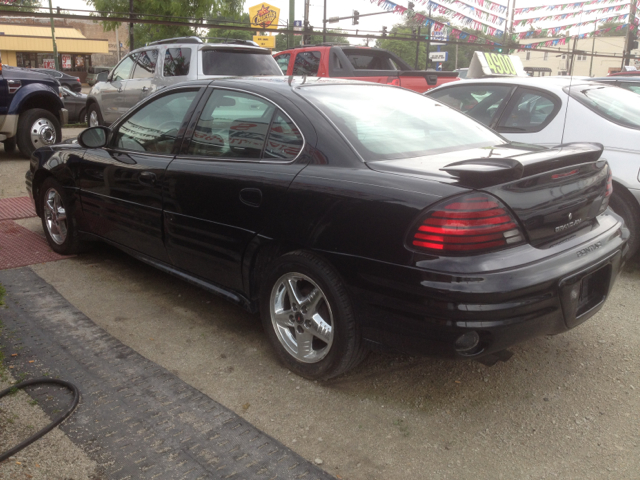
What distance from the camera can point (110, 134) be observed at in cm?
443

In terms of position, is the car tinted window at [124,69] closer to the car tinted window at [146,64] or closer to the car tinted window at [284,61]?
the car tinted window at [146,64]

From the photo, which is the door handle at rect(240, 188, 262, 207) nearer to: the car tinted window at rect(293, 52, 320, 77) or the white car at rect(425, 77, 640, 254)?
the white car at rect(425, 77, 640, 254)

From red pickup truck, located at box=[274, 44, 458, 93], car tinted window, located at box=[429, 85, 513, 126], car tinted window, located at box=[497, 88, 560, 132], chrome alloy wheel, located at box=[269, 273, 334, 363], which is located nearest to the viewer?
chrome alloy wheel, located at box=[269, 273, 334, 363]

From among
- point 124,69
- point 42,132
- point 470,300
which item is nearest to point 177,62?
point 124,69

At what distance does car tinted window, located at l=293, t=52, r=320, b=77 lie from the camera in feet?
37.0

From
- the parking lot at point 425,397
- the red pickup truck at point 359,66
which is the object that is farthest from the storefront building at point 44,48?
the parking lot at point 425,397

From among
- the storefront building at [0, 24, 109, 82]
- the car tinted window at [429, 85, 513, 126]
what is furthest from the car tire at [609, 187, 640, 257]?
the storefront building at [0, 24, 109, 82]

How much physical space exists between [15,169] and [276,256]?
307 inches

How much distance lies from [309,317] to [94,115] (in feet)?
36.9

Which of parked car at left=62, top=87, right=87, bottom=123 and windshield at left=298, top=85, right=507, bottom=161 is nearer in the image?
windshield at left=298, top=85, right=507, bottom=161

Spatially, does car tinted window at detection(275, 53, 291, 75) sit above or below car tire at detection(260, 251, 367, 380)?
above

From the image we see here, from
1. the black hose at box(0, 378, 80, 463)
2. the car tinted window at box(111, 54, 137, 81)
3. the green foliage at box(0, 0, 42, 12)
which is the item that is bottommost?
the black hose at box(0, 378, 80, 463)

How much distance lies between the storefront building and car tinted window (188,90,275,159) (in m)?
49.5

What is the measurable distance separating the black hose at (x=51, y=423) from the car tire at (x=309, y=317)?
3.35 ft
